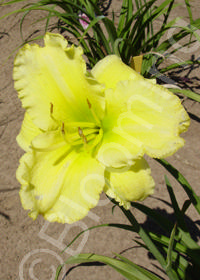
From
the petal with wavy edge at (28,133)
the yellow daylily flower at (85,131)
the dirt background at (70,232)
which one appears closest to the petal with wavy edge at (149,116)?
the yellow daylily flower at (85,131)

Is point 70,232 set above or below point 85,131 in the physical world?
below

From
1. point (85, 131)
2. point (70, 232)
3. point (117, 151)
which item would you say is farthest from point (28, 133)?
point (70, 232)

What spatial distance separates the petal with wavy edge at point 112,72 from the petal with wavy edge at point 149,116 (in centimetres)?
6

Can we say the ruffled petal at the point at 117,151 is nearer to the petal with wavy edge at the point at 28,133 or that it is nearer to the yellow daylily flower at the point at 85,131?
the yellow daylily flower at the point at 85,131

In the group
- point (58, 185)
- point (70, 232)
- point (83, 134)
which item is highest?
point (83, 134)

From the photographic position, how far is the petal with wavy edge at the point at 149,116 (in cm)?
61

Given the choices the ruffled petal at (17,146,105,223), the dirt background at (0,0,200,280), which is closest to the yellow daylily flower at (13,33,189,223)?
the ruffled petal at (17,146,105,223)

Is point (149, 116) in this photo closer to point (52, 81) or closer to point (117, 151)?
point (117, 151)

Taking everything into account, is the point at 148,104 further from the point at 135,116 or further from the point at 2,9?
the point at 2,9

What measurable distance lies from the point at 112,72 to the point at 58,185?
15.0 inches

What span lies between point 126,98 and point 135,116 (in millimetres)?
57

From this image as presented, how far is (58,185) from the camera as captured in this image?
69 cm

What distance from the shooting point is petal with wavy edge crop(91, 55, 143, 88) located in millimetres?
738

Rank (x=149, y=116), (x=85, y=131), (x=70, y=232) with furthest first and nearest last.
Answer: (x=70, y=232), (x=85, y=131), (x=149, y=116)
